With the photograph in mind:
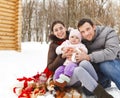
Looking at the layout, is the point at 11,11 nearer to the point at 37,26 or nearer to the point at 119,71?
the point at 119,71

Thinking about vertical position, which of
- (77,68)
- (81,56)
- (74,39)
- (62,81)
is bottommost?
(62,81)

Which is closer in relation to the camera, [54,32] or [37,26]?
[54,32]

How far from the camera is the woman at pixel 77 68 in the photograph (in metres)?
3.52

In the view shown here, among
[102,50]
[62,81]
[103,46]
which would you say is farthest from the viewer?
[103,46]

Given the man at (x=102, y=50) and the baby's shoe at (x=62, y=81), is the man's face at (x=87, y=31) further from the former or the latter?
the baby's shoe at (x=62, y=81)

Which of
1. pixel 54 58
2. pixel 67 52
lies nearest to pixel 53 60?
pixel 54 58

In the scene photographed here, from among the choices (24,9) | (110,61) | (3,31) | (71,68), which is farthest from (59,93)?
(24,9)

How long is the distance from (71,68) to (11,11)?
810 cm

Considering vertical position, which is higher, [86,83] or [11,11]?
[11,11]

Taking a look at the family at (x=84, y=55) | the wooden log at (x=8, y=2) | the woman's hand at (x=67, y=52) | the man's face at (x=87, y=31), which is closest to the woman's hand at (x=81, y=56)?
the family at (x=84, y=55)

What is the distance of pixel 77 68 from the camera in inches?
142

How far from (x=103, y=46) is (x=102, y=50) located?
12 centimetres

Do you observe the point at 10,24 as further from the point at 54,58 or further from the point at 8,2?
the point at 54,58

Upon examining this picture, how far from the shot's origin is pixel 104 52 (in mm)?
3824
